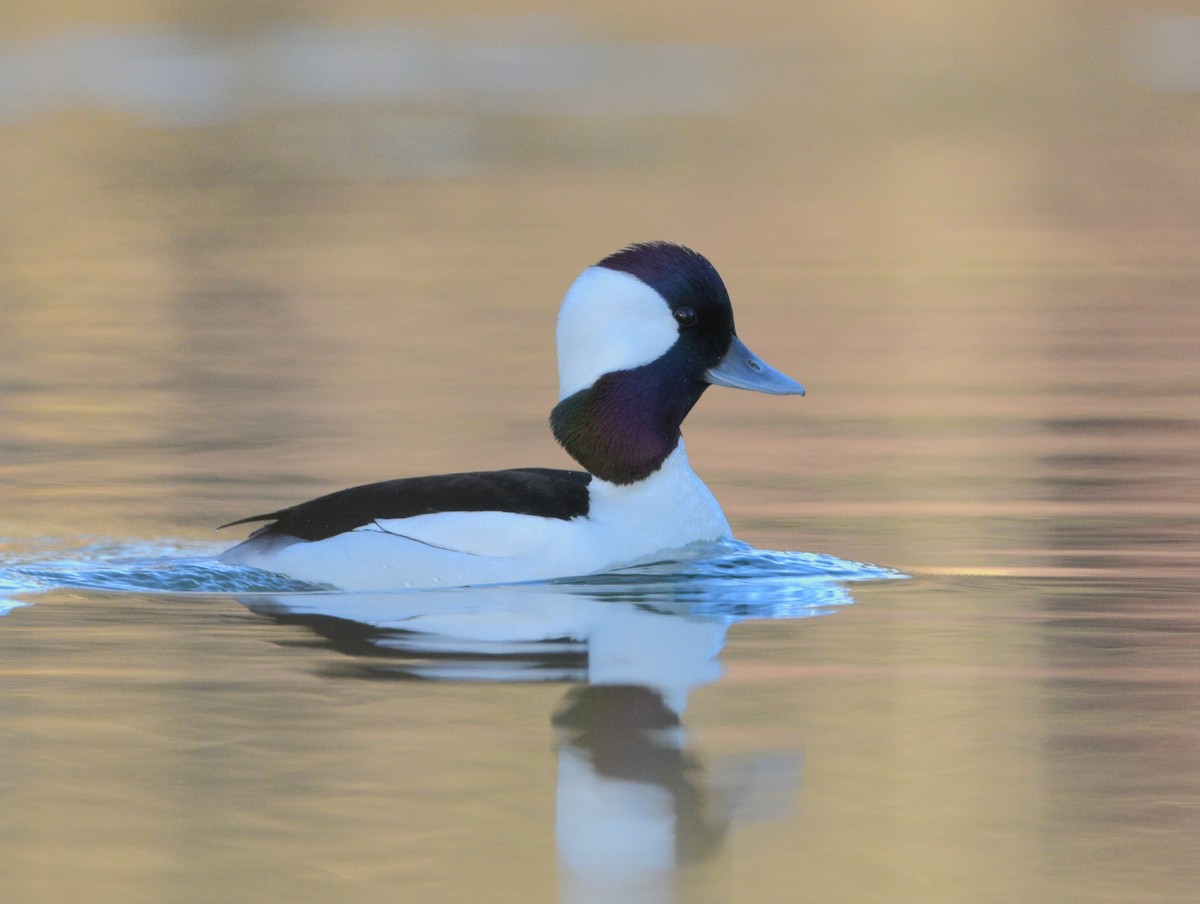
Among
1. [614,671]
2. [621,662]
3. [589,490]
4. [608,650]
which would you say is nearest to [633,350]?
[589,490]

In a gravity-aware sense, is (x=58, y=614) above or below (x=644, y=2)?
below

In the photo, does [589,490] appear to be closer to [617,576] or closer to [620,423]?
[620,423]

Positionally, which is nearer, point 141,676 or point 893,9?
point 141,676

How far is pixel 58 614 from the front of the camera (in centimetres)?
692

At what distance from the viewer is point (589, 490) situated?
25.0 ft

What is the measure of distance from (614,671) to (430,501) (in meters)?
1.41

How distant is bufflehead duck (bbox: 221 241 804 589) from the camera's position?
7.24 m

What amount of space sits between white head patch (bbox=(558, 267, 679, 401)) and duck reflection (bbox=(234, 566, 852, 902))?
2.61 ft

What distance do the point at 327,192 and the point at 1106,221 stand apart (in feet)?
24.3

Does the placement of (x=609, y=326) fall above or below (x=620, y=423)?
above

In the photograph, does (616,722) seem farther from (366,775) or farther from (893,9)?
(893,9)

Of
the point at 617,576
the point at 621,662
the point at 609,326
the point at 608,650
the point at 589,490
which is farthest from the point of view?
the point at 589,490

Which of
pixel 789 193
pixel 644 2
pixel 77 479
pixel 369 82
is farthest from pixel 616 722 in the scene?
pixel 644 2

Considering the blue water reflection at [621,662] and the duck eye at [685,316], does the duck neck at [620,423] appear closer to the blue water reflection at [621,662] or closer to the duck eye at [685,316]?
the duck eye at [685,316]
